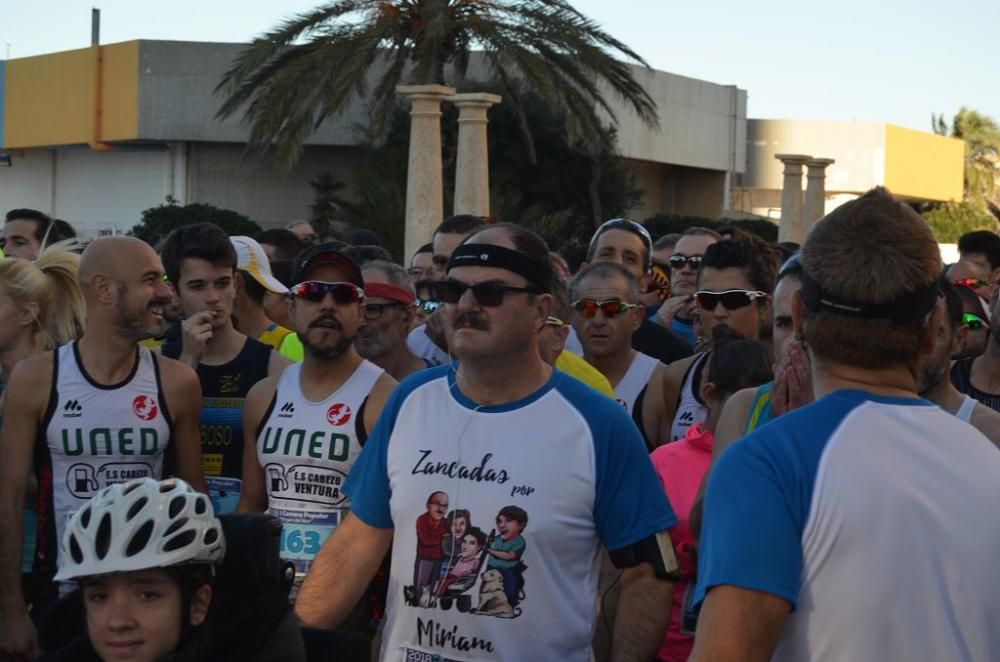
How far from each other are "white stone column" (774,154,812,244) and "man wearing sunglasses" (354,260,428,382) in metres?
22.2

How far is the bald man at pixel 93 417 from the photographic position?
218 inches

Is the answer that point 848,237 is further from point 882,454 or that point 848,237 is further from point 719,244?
point 719,244

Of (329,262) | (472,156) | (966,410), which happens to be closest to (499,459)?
(966,410)

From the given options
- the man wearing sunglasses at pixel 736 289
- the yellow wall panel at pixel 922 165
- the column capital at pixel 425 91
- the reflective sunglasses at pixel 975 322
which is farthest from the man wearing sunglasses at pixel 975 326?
the yellow wall panel at pixel 922 165

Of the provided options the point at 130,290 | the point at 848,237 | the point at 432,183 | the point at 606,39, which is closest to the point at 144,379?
the point at 130,290

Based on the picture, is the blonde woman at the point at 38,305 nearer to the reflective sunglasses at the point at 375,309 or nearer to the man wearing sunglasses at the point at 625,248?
the reflective sunglasses at the point at 375,309

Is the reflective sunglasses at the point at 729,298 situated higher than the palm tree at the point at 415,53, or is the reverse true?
the palm tree at the point at 415,53

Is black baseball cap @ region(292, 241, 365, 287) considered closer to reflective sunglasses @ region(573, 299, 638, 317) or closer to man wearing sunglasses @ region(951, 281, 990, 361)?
reflective sunglasses @ region(573, 299, 638, 317)

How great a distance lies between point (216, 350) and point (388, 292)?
2.66ft

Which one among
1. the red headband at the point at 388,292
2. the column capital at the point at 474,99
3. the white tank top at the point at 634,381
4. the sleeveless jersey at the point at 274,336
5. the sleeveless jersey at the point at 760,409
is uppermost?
the column capital at the point at 474,99

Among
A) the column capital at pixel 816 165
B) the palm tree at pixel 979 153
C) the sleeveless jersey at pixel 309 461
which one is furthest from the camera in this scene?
the palm tree at pixel 979 153

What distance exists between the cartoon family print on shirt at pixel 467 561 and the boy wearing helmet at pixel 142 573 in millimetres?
577

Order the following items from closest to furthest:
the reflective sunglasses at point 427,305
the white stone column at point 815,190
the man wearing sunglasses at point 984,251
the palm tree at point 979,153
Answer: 1. the reflective sunglasses at point 427,305
2. the man wearing sunglasses at point 984,251
3. the white stone column at point 815,190
4. the palm tree at point 979,153

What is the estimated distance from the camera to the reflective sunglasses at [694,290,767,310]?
22.5 feet
